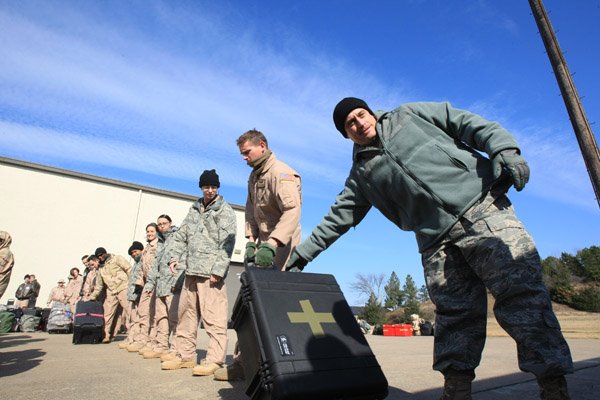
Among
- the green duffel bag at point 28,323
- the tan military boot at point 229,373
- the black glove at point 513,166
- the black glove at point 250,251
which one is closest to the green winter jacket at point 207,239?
the tan military boot at point 229,373

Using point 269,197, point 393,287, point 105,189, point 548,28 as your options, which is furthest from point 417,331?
point 393,287

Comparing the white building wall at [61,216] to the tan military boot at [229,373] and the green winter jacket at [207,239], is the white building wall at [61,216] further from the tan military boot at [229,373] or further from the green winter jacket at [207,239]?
the tan military boot at [229,373]

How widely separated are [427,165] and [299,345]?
1.24m

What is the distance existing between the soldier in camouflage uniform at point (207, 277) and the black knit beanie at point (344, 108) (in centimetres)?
228

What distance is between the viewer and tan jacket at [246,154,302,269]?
11.0 ft

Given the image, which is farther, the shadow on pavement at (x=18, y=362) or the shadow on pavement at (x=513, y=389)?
the shadow on pavement at (x=18, y=362)

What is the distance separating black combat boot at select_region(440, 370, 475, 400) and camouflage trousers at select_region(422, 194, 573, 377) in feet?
0.15

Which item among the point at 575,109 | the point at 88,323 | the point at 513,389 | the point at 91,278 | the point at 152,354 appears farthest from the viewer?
the point at 91,278

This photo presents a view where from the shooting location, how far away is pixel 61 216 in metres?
19.1

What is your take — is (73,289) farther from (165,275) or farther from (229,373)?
(229,373)

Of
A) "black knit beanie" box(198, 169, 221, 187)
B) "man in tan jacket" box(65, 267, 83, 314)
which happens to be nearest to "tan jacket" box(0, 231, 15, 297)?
"black knit beanie" box(198, 169, 221, 187)

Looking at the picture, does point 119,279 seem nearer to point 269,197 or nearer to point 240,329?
point 269,197

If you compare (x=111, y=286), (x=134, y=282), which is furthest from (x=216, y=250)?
(x=111, y=286)

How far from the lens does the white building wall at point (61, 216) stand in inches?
708
